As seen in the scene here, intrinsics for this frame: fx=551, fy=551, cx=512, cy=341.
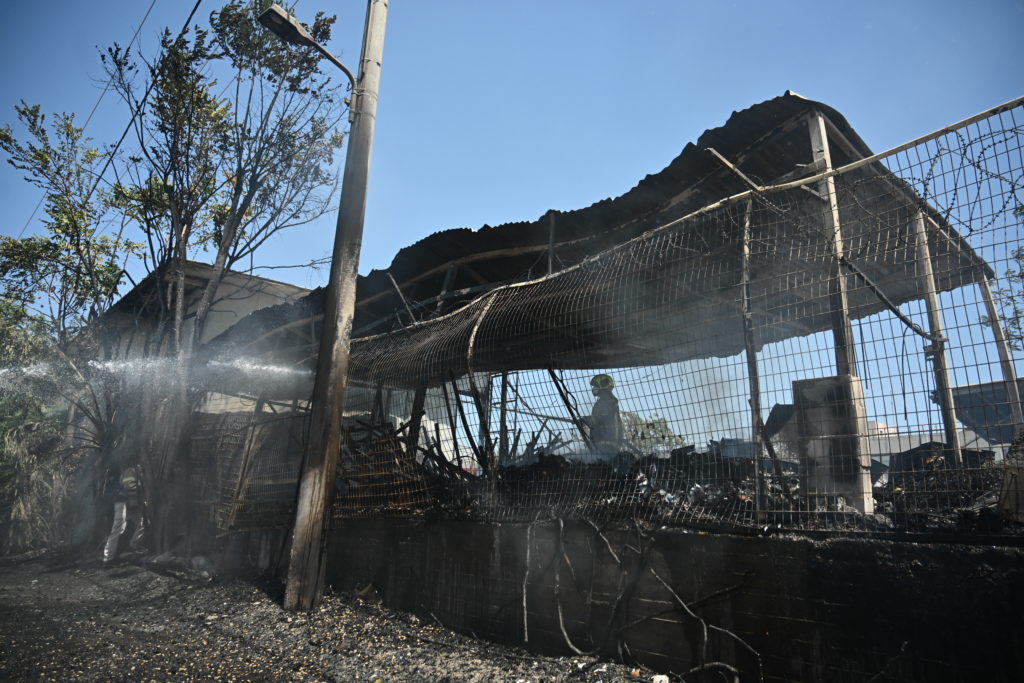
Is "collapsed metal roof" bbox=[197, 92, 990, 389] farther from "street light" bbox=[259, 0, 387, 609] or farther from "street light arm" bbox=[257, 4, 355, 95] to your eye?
"street light arm" bbox=[257, 4, 355, 95]

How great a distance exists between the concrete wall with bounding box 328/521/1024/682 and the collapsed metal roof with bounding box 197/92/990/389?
1390mm

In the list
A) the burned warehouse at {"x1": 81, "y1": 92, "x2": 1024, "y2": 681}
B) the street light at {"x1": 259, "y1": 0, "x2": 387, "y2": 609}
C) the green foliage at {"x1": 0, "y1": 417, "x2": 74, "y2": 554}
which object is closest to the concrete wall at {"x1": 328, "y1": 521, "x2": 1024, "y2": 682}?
the burned warehouse at {"x1": 81, "y1": 92, "x2": 1024, "y2": 681}

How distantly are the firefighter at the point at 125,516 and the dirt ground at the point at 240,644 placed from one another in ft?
7.84

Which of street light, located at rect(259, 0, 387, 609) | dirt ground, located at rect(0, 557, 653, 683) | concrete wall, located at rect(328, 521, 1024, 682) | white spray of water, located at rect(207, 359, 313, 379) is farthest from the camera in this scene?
white spray of water, located at rect(207, 359, 313, 379)

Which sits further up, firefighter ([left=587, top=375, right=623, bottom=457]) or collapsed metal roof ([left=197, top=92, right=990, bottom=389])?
collapsed metal roof ([left=197, top=92, right=990, bottom=389])

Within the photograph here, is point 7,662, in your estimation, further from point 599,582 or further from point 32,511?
point 32,511

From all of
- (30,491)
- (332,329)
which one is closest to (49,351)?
(30,491)

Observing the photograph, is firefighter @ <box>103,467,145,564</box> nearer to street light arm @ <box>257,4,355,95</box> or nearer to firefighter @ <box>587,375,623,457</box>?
street light arm @ <box>257,4,355,95</box>

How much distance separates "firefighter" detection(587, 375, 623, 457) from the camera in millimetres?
4734

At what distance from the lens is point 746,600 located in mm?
3379

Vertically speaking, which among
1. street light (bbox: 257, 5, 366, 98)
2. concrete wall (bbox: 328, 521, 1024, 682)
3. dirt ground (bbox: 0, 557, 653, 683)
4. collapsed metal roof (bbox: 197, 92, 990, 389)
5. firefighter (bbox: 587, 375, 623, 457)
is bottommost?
dirt ground (bbox: 0, 557, 653, 683)

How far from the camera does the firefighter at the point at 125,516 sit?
Answer: 9.43m

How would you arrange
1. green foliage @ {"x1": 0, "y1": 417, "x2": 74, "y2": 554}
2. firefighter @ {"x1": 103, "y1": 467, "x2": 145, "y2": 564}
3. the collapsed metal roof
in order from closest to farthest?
the collapsed metal roof, firefighter @ {"x1": 103, "y1": 467, "x2": 145, "y2": 564}, green foliage @ {"x1": 0, "y1": 417, "x2": 74, "y2": 554}

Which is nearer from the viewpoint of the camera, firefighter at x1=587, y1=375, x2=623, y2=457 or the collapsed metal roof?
the collapsed metal roof
